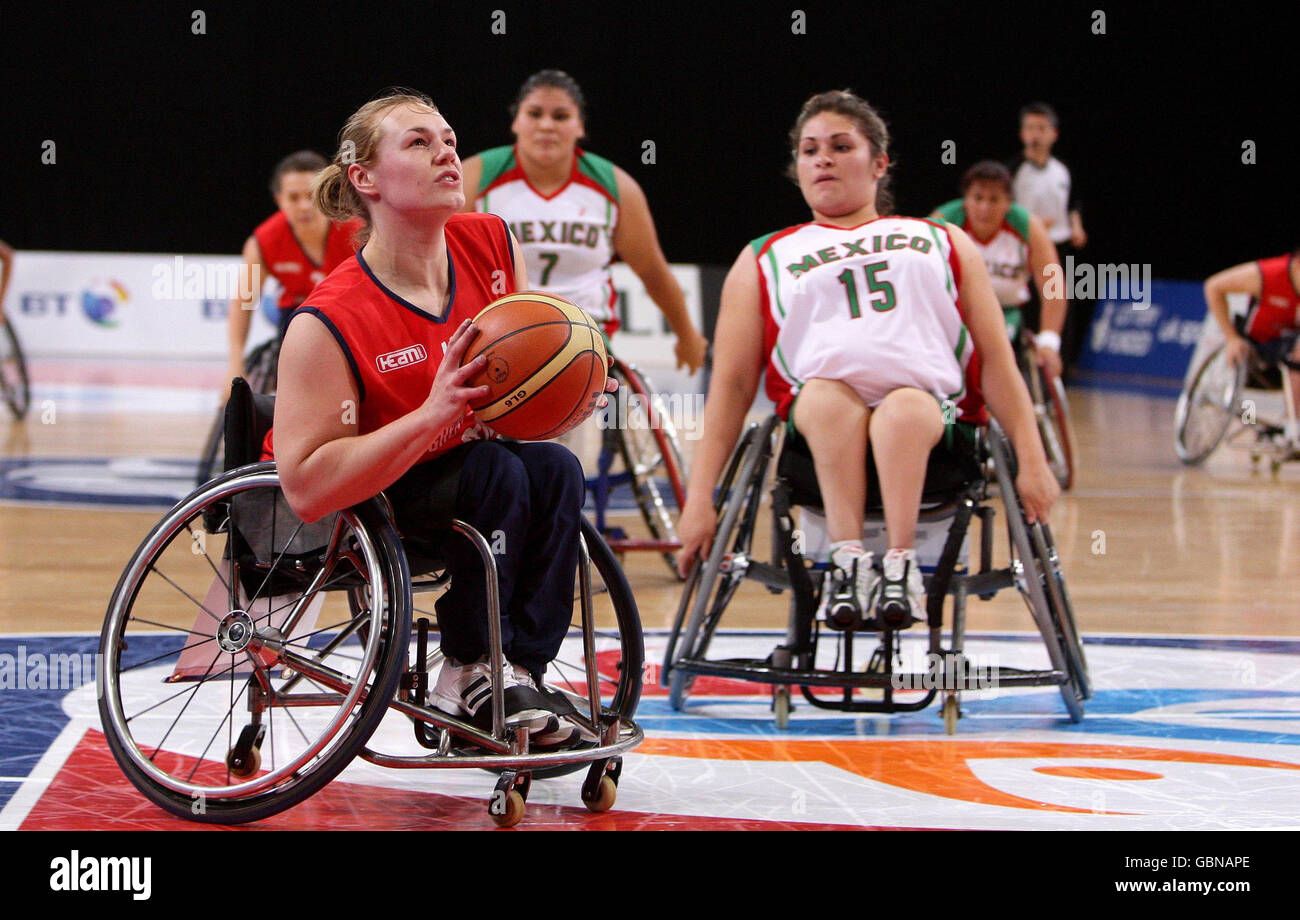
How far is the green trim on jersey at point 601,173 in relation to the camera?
15.4 ft

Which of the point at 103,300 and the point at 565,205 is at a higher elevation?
the point at 565,205

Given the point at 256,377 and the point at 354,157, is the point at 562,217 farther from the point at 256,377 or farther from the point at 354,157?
the point at 354,157

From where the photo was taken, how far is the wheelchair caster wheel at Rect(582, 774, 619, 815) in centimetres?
246

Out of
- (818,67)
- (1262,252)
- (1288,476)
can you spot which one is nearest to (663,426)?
(1288,476)

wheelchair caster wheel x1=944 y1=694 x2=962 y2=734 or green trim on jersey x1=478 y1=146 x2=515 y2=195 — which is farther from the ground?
green trim on jersey x1=478 y1=146 x2=515 y2=195

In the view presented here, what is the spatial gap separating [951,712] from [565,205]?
2202 millimetres

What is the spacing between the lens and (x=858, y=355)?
3084mm

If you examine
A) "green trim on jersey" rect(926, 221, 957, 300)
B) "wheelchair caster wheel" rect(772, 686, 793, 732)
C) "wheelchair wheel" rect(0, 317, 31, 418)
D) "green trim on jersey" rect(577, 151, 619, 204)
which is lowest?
"wheelchair caster wheel" rect(772, 686, 793, 732)

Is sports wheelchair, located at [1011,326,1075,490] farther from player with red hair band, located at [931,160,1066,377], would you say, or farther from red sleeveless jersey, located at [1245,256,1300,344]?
red sleeveless jersey, located at [1245,256,1300,344]

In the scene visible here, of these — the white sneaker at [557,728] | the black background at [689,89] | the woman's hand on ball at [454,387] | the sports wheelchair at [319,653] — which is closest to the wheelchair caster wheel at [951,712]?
the sports wheelchair at [319,653]

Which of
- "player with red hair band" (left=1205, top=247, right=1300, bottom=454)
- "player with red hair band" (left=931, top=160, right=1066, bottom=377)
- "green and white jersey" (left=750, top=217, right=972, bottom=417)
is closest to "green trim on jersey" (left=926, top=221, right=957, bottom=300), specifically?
"green and white jersey" (left=750, top=217, right=972, bottom=417)

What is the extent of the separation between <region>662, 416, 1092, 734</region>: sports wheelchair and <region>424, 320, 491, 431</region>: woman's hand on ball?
3.16 feet

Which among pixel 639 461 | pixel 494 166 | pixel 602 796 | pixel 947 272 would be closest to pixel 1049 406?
pixel 639 461
